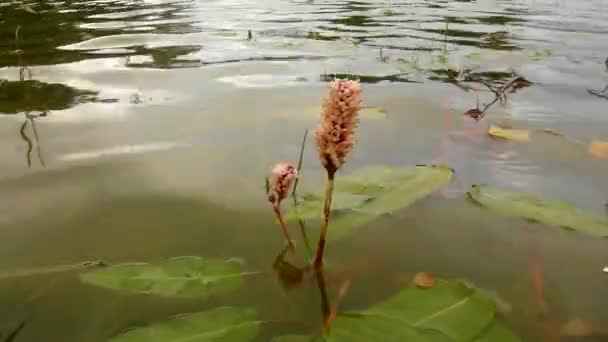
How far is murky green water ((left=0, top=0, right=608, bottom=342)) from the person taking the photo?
0.84 m

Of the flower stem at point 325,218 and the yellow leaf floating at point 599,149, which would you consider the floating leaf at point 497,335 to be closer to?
the flower stem at point 325,218

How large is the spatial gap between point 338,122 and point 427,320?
11.5 inches

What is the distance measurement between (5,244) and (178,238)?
12.0 inches

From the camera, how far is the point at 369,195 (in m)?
1.04

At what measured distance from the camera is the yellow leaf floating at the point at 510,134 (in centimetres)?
148

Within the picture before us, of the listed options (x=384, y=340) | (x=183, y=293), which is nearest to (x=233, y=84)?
(x=183, y=293)

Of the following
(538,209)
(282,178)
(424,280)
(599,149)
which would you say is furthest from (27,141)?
(599,149)

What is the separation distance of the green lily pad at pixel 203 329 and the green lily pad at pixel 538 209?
552mm

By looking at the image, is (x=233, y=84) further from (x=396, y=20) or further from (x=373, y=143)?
(x=396, y=20)

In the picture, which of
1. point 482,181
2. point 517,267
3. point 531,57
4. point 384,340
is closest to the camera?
point 384,340

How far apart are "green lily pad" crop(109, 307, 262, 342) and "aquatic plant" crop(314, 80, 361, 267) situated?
9.4 inches

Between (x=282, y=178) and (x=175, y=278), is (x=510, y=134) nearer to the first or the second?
(x=282, y=178)

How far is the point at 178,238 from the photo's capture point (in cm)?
100

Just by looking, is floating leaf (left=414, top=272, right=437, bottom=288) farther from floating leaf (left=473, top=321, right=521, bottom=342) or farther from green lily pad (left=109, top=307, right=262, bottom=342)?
green lily pad (left=109, top=307, right=262, bottom=342)
